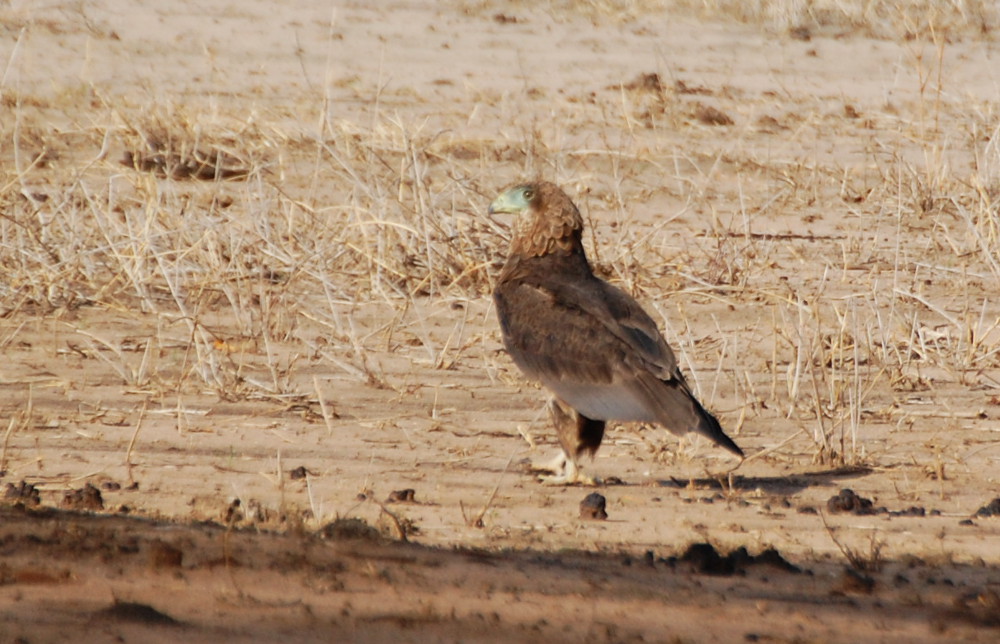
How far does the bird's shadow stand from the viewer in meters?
5.59

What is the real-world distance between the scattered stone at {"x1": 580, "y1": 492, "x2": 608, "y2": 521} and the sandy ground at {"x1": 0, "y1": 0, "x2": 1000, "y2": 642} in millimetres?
91

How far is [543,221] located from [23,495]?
2.34 m

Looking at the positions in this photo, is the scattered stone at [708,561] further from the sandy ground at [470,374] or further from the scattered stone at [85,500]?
the scattered stone at [85,500]

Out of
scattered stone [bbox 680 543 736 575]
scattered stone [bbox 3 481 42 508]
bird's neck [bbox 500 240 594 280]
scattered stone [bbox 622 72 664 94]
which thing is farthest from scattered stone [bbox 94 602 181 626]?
scattered stone [bbox 622 72 664 94]

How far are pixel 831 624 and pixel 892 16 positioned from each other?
15330 millimetres

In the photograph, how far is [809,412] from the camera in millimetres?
6516

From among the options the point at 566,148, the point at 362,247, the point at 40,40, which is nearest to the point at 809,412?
the point at 362,247

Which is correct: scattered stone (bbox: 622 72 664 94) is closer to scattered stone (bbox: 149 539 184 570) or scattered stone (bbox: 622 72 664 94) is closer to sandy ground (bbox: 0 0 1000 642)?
sandy ground (bbox: 0 0 1000 642)

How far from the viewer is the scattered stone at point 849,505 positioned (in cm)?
520

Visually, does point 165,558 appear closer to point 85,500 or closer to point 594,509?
point 85,500

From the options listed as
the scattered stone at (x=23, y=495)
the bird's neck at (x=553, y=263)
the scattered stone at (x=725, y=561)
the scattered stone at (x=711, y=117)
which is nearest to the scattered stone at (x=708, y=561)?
the scattered stone at (x=725, y=561)

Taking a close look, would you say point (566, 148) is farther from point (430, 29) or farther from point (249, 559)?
point (249, 559)

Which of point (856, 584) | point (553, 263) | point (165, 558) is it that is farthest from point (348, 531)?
point (553, 263)

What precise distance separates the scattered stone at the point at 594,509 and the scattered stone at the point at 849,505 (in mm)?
706
